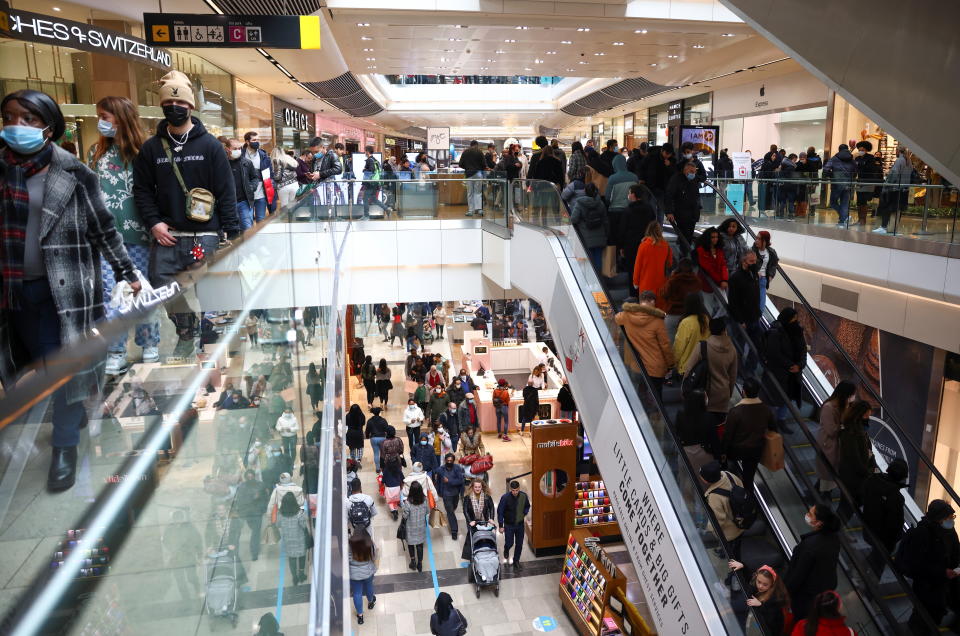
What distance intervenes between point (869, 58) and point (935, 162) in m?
1.04

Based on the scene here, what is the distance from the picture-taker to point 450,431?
15031 millimetres

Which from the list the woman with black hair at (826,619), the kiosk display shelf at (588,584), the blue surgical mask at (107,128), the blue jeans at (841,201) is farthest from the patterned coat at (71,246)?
the blue jeans at (841,201)

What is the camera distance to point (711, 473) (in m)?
6.02

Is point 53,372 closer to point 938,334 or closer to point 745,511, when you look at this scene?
point 745,511

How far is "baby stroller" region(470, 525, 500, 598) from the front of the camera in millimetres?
10859

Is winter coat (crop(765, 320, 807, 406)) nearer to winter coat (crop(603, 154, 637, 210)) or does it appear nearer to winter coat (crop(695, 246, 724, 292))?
winter coat (crop(695, 246, 724, 292))

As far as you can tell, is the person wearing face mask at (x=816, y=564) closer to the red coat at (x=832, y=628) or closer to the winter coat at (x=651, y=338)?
the red coat at (x=832, y=628)

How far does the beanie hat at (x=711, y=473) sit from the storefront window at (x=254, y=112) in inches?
680

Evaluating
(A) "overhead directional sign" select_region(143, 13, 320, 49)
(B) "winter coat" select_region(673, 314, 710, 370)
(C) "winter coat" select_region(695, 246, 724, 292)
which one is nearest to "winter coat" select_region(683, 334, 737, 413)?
(B) "winter coat" select_region(673, 314, 710, 370)

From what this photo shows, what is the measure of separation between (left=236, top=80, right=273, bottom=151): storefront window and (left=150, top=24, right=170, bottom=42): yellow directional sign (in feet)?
37.2

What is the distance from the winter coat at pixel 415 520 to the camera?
36.1 feet

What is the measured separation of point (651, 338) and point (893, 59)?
3.18m

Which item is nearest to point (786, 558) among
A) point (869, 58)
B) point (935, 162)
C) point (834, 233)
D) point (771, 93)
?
point (935, 162)

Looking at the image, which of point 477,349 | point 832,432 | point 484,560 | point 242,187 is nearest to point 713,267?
point 832,432
